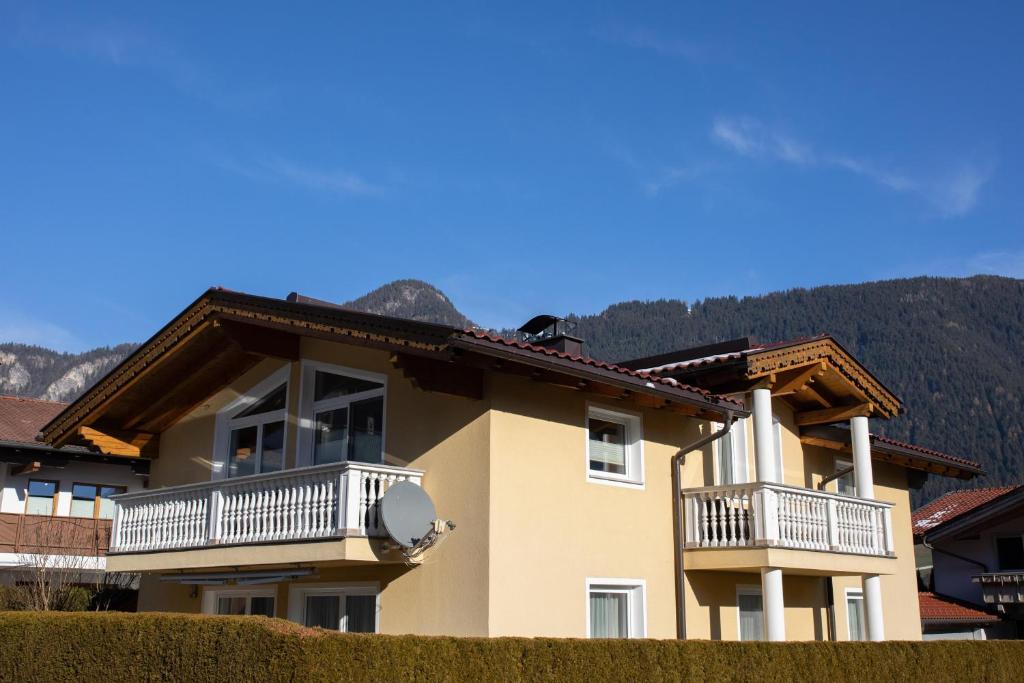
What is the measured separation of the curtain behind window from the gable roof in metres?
2.92

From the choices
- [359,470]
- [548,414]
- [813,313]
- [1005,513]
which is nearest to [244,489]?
[359,470]

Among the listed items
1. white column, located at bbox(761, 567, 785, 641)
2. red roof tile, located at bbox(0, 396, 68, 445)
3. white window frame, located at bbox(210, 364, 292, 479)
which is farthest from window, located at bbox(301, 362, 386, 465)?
red roof tile, located at bbox(0, 396, 68, 445)

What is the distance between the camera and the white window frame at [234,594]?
672 inches

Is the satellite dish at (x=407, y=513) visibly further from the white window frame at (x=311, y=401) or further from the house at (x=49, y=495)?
the house at (x=49, y=495)

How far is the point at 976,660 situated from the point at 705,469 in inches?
201

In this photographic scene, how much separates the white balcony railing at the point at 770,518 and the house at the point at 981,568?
1574 centimetres

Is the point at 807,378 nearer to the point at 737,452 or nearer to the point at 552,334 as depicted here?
the point at 737,452

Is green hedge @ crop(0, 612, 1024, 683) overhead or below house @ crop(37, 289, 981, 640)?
below

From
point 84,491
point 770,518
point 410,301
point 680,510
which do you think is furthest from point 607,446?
point 410,301

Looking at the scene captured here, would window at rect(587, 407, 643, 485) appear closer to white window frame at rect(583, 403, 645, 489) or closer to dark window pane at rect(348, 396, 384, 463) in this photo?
white window frame at rect(583, 403, 645, 489)

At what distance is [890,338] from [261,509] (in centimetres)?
14011

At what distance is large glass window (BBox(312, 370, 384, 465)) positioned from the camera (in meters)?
15.9

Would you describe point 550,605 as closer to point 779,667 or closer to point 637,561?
point 637,561

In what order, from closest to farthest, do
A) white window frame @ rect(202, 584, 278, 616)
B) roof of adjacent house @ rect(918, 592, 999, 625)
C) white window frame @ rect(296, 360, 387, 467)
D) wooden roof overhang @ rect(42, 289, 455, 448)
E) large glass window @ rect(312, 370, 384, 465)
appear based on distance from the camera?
wooden roof overhang @ rect(42, 289, 455, 448), large glass window @ rect(312, 370, 384, 465), white window frame @ rect(296, 360, 387, 467), white window frame @ rect(202, 584, 278, 616), roof of adjacent house @ rect(918, 592, 999, 625)
